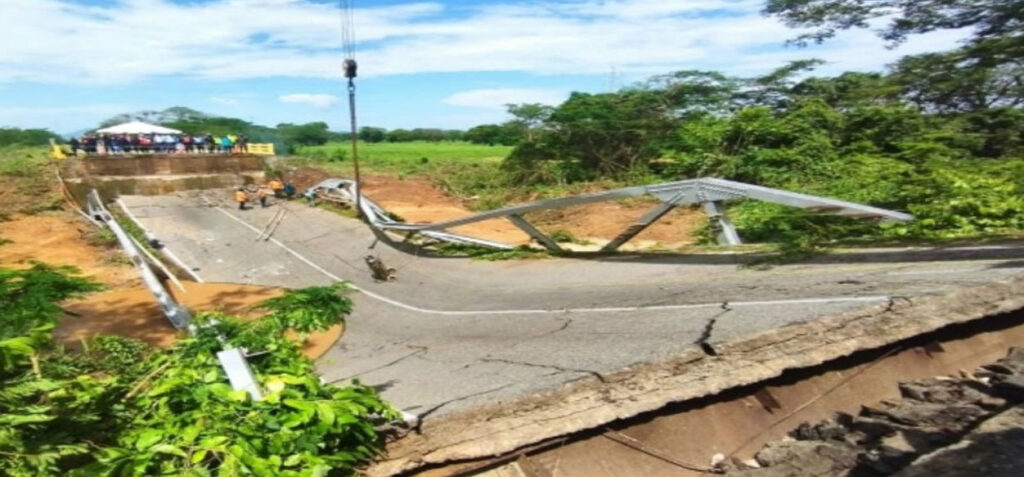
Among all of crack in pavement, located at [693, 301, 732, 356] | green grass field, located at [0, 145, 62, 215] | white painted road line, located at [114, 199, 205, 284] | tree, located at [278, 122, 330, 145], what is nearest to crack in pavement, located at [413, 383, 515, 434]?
crack in pavement, located at [693, 301, 732, 356]

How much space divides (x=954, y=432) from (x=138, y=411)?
15.6 feet

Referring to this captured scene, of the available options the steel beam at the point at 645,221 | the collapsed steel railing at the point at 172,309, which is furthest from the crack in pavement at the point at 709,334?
the steel beam at the point at 645,221

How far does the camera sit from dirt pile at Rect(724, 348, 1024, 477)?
11.8ft

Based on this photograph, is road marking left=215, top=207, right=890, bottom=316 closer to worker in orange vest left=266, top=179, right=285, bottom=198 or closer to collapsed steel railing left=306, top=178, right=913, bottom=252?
collapsed steel railing left=306, top=178, right=913, bottom=252

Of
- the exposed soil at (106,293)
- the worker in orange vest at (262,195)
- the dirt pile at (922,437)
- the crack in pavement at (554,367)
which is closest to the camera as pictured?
the dirt pile at (922,437)

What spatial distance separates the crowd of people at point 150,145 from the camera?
28.0 m

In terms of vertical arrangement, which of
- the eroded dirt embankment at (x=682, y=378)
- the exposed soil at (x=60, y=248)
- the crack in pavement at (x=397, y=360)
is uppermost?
the eroded dirt embankment at (x=682, y=378)

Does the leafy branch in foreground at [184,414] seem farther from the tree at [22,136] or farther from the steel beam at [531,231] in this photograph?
the tree at [22,136]

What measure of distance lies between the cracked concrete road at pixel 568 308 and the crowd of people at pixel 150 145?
1864cm

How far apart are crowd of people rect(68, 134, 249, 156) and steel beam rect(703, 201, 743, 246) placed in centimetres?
2431

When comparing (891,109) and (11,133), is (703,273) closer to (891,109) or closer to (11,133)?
(891,109)

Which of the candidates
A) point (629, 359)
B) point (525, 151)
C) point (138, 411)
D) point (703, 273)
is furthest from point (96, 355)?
point (525, 151)

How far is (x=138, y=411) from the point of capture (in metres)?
3.80

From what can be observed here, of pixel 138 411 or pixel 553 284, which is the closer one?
pixel 138 411
